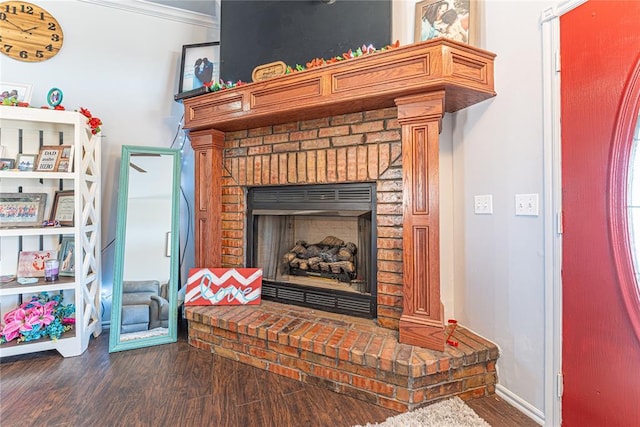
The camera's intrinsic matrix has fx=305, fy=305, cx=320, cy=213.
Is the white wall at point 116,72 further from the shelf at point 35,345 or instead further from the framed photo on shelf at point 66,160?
the shelf at point 35,345

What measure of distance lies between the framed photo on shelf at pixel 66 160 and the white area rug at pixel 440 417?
2424 millimetres

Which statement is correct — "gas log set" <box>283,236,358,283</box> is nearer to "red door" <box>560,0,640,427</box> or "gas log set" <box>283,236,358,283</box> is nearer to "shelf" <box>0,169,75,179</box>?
"red door" <box>560,0,640,427</box>

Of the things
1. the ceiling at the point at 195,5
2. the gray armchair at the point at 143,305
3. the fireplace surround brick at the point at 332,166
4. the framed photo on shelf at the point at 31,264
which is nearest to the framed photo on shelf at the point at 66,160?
the framed photo on shelf at the point at 31,264

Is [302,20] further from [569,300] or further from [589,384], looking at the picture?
[589,384]

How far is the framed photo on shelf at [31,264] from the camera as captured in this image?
2.16 meters

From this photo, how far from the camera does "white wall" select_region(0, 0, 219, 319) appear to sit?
240 centimetres

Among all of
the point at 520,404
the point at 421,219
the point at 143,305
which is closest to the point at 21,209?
the point at 143,305

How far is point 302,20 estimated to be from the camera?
210cm

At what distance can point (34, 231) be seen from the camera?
199 cm

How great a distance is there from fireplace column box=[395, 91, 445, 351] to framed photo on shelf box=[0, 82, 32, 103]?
2.68 m

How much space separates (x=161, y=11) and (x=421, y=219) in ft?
9.24

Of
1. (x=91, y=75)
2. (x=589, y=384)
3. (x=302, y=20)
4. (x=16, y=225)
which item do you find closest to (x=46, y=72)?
(x=91, y=75)

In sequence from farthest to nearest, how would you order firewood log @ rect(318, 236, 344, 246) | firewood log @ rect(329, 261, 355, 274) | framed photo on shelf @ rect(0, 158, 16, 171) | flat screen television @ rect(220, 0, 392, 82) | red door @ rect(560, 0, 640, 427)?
firewood log @ rect(318, 236, 344, 246) → firewood log @ rect(329, 261, 355, 274) → framed photo on shelf @ rect(0, 158, 16, 171) → flat screen television @ rect(220, 0, 392, 82) → red door @ rect(560, 0, 640, 427)

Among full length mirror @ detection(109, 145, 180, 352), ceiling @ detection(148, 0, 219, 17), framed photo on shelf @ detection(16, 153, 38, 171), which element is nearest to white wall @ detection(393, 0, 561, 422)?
ceiling @ detection(148, 0, 219, 17)
